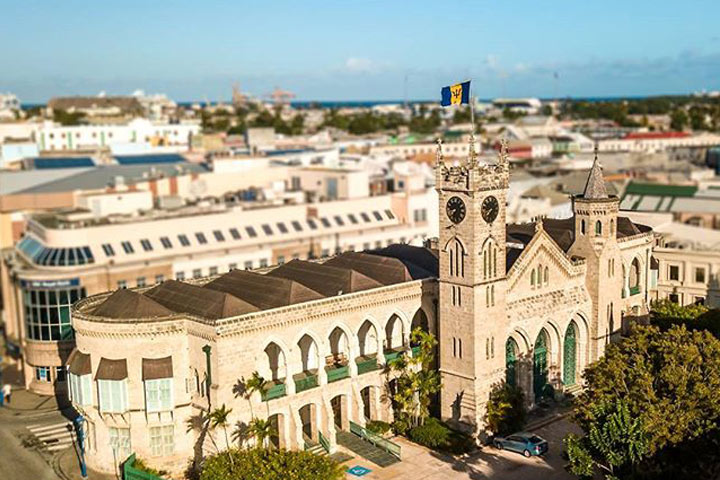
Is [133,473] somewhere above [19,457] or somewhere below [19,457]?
above

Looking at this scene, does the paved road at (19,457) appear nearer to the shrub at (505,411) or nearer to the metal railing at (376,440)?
the metal railing at (376,440)

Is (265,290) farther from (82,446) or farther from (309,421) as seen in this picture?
(82,446)

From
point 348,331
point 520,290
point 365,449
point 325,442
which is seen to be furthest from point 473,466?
point 520,290

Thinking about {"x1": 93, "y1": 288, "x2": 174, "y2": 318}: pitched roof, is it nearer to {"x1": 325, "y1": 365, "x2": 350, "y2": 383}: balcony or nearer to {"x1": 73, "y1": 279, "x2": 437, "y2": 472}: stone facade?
{"x1": 73, "y1": 279, "x2": 437, "y2": 472}: stone facade

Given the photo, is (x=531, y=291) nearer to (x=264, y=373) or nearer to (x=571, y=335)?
(x=571, y=335)

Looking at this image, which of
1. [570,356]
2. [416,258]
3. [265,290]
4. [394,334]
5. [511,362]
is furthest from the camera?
[570,356]

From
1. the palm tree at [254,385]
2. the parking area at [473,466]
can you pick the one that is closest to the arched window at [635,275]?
the parking area at [473,466]
